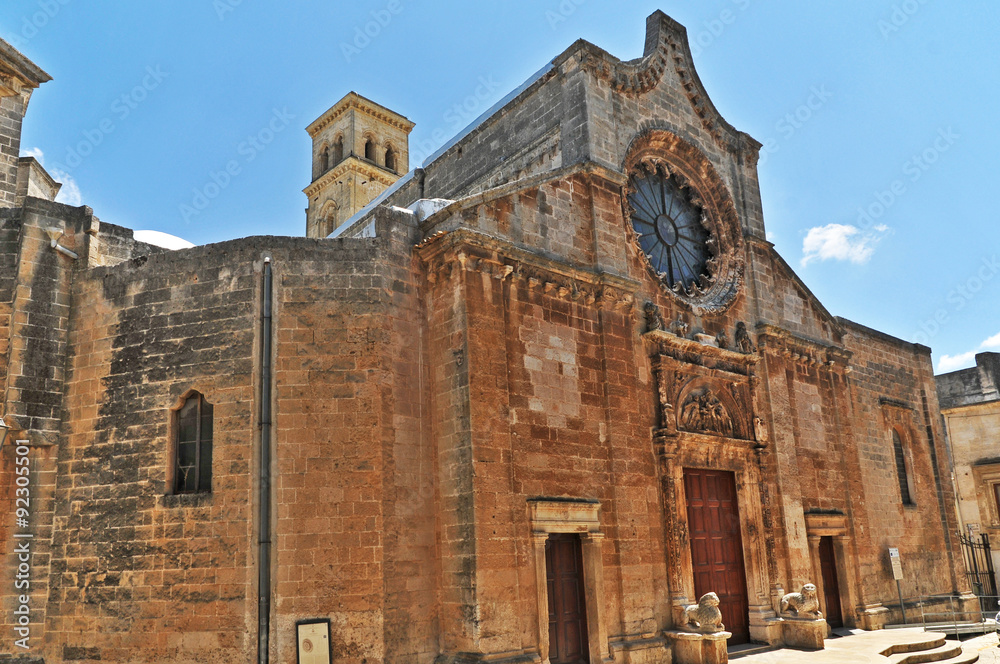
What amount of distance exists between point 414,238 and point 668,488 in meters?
5.86

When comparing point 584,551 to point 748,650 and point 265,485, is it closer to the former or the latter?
point 748,650

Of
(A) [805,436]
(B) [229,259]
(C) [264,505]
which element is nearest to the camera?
(C) [264,505]

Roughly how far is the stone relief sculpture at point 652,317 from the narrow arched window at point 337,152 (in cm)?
2413

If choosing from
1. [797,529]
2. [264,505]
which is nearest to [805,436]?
[797,529]

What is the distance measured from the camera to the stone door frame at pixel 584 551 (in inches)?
431

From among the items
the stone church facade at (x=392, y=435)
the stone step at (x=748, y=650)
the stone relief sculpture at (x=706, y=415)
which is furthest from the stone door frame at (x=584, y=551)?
the stone relief sculpture at (x=706, y=415)

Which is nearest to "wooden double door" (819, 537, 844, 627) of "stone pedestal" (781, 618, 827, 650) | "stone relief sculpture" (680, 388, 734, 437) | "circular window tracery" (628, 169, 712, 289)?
"stone pedestal" (781, 618, 827, 650)

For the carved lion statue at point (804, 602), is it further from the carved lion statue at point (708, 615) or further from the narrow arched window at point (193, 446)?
the narrow arched window at point (193, 446)

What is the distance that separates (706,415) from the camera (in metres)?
14.6

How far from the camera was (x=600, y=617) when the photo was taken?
38.1 ft

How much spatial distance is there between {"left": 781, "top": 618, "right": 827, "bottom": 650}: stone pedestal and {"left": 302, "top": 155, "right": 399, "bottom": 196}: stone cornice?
2511cm

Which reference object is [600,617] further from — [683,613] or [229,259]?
[229,259]

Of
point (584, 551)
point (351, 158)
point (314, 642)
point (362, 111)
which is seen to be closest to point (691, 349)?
point (584, 551)

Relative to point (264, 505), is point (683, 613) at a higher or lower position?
lower
